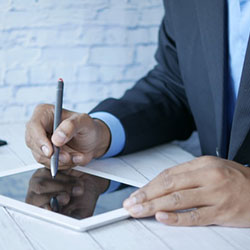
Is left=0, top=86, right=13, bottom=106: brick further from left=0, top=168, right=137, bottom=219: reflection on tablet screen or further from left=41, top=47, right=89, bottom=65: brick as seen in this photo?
left=0, top=168, right=137, bottom=219: reflection on tablet screen

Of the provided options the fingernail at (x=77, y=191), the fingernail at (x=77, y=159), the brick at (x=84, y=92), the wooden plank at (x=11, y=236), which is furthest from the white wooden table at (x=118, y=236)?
the brick at (x=84, y=92)

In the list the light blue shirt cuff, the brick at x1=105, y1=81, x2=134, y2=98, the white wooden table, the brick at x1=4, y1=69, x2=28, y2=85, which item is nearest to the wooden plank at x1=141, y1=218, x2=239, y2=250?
the white wooden table

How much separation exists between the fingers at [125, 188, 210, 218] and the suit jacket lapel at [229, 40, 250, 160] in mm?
252

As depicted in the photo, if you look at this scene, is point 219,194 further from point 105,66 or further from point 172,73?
point 105,66

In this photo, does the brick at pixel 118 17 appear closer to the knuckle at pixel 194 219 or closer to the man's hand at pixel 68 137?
the man's hand at pixel 68 137

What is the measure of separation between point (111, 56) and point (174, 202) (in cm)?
128

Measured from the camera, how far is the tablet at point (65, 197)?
0.77m

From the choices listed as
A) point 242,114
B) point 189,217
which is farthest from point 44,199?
point 242,114

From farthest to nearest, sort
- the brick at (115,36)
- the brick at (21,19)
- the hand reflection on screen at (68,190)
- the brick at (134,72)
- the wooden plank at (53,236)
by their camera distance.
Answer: the brick at (134,72) → the brick at (115,36) → the brick at (21,19) → the hand reflection on screen at (68,190) → the wooden plank at (53,236)

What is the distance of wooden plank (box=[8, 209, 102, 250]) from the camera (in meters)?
0.70

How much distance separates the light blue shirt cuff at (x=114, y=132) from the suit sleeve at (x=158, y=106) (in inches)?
0.5

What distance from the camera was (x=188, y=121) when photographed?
53.6 inches

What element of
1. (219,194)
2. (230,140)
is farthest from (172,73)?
(219,194)

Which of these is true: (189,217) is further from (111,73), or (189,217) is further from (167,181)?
(111,73)
